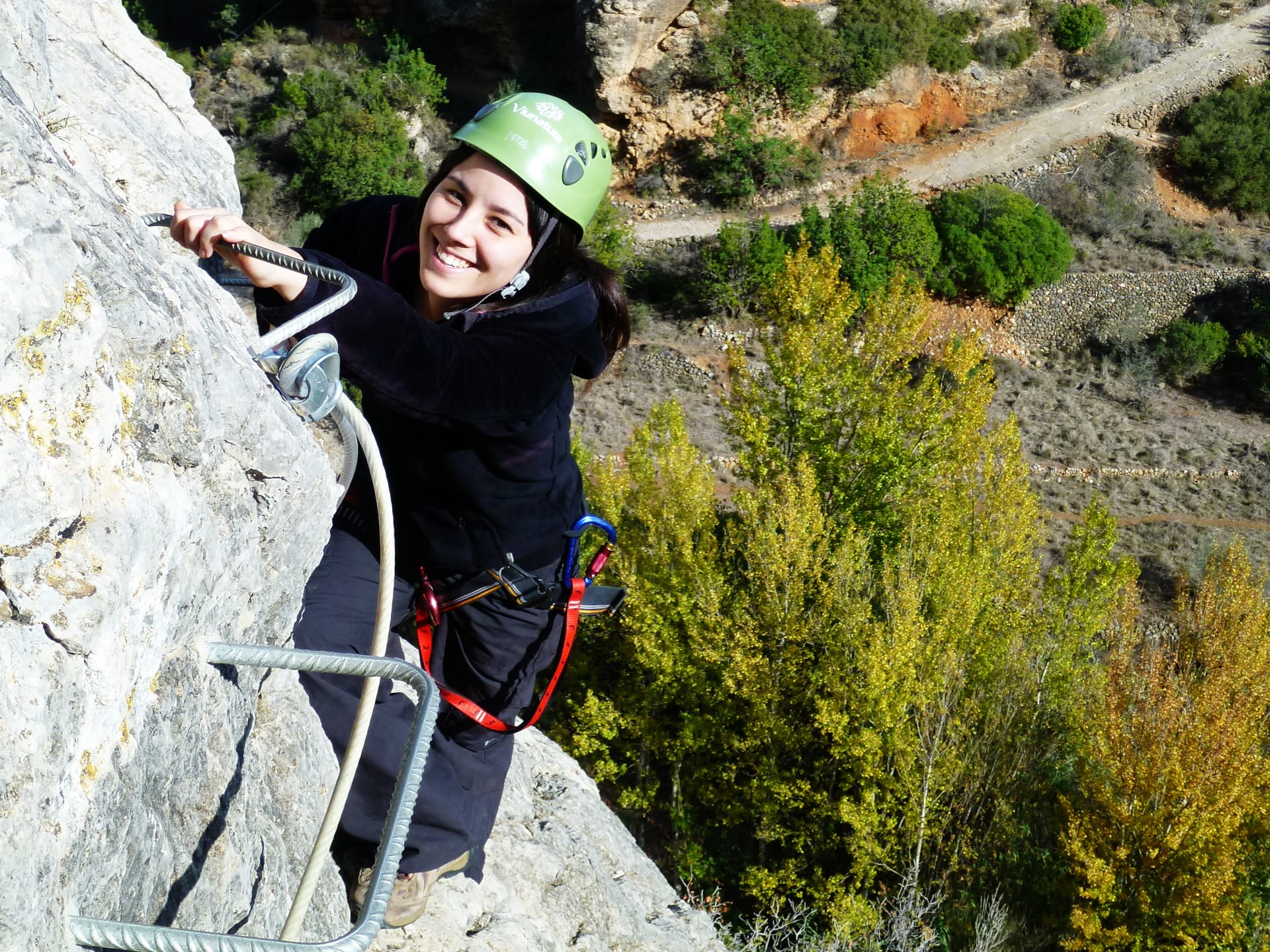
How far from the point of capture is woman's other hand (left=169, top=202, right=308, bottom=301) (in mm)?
1833

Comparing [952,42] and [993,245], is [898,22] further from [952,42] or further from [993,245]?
[993,245]

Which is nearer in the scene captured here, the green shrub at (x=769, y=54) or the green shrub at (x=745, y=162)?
the green shrub at (x=745, y=162)

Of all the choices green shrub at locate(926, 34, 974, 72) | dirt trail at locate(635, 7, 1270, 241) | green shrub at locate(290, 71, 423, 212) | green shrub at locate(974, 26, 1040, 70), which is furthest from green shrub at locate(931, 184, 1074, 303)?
green shrub at locate(290, 71, 423, 212)

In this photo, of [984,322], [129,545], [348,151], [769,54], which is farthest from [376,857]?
[769,54]

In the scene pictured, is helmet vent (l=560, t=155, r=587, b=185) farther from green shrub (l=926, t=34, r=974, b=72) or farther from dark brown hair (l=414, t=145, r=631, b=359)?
green shrub (l=926, t=34, r=974, b=72)

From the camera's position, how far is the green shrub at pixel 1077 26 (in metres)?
31.9

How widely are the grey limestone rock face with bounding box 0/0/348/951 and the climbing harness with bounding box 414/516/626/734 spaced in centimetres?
81

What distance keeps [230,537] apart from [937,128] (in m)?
31.8

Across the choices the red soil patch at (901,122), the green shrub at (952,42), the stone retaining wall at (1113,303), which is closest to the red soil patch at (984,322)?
the stone retaining wall at (1113,303)

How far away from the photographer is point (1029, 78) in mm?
31391

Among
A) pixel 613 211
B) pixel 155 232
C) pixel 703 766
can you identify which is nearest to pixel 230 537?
pixel 155 232

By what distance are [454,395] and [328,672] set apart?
27.2 inches

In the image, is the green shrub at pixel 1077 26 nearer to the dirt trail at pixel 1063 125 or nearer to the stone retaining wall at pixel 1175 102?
the dirt trail at pixel 1063 125

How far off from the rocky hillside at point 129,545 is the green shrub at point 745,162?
88.7 feet
